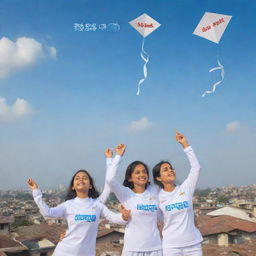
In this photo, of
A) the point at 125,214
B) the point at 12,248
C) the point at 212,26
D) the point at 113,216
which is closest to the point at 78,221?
the point at 113,216

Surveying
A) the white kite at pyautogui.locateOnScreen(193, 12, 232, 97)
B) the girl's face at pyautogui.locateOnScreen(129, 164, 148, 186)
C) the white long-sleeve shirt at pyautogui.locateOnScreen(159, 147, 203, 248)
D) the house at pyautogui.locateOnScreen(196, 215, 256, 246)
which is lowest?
the house at pyautogui.locateOnScreen(196, 215, 256, 246)

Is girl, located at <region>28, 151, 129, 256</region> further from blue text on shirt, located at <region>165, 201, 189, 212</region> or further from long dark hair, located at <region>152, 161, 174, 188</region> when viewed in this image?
long dark hair, located at <region>152, 161, 174, 188</region>

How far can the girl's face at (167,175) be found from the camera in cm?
423

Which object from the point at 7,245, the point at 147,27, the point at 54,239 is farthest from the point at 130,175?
the point at 54,239

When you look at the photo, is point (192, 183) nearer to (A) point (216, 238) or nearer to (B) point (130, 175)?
(B) point (130, 175)

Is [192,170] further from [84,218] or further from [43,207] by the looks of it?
[43,207]

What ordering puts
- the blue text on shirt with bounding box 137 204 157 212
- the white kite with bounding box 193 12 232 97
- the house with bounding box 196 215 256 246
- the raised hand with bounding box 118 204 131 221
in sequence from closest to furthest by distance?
the raised hand with bounding box 118 204 131 221
the blue text on shirt with bounding box 137 204 157 212
the white kite with bounding box 193 12 232 97
the house with bounding box 196 215 256 246

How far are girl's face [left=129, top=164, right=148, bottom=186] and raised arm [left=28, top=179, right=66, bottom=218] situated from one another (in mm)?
870

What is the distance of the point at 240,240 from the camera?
19031mm

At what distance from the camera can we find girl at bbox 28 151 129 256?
12.9ft

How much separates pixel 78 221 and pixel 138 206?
683 mm

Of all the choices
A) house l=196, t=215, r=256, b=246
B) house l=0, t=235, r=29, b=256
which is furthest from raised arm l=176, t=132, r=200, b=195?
house l=196, t=215, r=256, b=246

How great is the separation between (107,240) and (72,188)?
628 inches

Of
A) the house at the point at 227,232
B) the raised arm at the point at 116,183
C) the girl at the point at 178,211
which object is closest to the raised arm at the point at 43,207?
the raised arm at the point at 116,183
